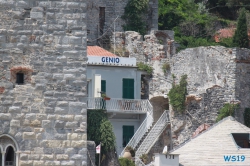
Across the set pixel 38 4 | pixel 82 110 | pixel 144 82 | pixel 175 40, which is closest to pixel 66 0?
pixel 38 4

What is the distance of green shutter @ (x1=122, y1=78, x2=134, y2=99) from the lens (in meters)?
46.8

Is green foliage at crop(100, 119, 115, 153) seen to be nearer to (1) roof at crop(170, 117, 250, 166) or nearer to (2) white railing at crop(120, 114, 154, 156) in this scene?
(2) white railing at crop(120, 114, 154, 156)

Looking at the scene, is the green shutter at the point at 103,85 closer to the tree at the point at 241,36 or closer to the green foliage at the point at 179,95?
the green foliage at the point at 179,95

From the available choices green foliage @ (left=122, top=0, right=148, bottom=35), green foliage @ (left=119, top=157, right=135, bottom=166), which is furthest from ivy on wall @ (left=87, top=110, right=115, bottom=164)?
green foliage @ (left=122, top=0, right=148, bottom=35)

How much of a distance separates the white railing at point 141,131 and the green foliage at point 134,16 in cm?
739

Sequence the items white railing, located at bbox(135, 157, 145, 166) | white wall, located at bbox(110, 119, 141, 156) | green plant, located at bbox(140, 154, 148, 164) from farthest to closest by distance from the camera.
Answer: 1. white wall, located at bbox(110, 119, 141, 156)
2. green plant, located at bbox(140, 154, 148, 164)
3. white railing, located at bbox(135, 157, 145, 166)

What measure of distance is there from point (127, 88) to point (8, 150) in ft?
101

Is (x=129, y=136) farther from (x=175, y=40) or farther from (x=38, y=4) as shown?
(x=38, y=4)

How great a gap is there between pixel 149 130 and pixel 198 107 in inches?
88.0

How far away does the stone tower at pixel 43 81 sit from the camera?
53.1 ft

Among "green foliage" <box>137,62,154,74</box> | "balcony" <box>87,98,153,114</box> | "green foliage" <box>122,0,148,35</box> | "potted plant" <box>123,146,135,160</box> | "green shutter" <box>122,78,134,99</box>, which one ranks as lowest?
"potted plant" <box>123,146,135,160</box>

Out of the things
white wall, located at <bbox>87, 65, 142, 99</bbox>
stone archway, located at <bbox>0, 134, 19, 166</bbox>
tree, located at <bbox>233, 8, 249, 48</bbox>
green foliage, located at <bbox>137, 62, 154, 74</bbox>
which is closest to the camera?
stone archway, located at <bbox>0, 134, 19, 166</bbox>

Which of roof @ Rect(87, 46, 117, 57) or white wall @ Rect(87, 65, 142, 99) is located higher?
roof @ Rect(87, 46, 117, 57)

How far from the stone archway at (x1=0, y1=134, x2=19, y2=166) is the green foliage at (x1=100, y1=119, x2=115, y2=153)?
87.4 feet
